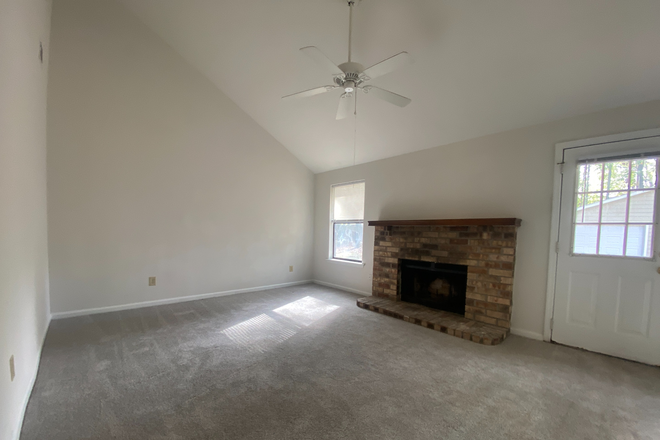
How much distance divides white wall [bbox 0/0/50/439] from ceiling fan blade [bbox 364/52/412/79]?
7.03ft

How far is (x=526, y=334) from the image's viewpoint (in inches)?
123

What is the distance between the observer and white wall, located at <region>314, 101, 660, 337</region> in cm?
287

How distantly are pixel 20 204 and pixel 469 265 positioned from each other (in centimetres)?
419

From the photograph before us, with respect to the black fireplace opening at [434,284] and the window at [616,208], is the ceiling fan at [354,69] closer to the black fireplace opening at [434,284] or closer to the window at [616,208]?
the window at [616,208]

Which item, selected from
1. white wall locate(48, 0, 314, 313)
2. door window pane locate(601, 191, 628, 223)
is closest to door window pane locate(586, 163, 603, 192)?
door window pane locate(601, 191, 628, 223)

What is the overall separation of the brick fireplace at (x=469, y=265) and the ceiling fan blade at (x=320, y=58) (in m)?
2.28

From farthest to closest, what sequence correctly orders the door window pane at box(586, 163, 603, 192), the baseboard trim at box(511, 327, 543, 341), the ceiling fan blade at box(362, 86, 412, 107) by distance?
the baseboard trim at box(511, 327, 543, 341)
the door window pane at box(586, 163, 603, 192)
the ceiling fan blade at box(362, 86, 412, 107)

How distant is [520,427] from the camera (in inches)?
66.9

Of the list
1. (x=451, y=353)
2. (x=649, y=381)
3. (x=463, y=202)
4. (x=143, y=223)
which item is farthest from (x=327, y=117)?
(x=649, y=381)

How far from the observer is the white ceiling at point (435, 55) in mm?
2229

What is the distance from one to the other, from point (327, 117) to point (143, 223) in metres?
3.01

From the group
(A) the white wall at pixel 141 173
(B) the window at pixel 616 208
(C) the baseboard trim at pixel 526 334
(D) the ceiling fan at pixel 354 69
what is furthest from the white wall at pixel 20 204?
(B) the window at pixel 616 208

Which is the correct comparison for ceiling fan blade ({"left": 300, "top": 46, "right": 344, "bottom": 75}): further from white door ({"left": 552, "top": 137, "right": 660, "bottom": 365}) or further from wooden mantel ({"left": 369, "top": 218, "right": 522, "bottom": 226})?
white door ({"left": 552, "top": 137, "right": 660, "bottom": 365})

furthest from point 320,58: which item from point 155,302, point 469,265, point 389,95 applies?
point 155,302
